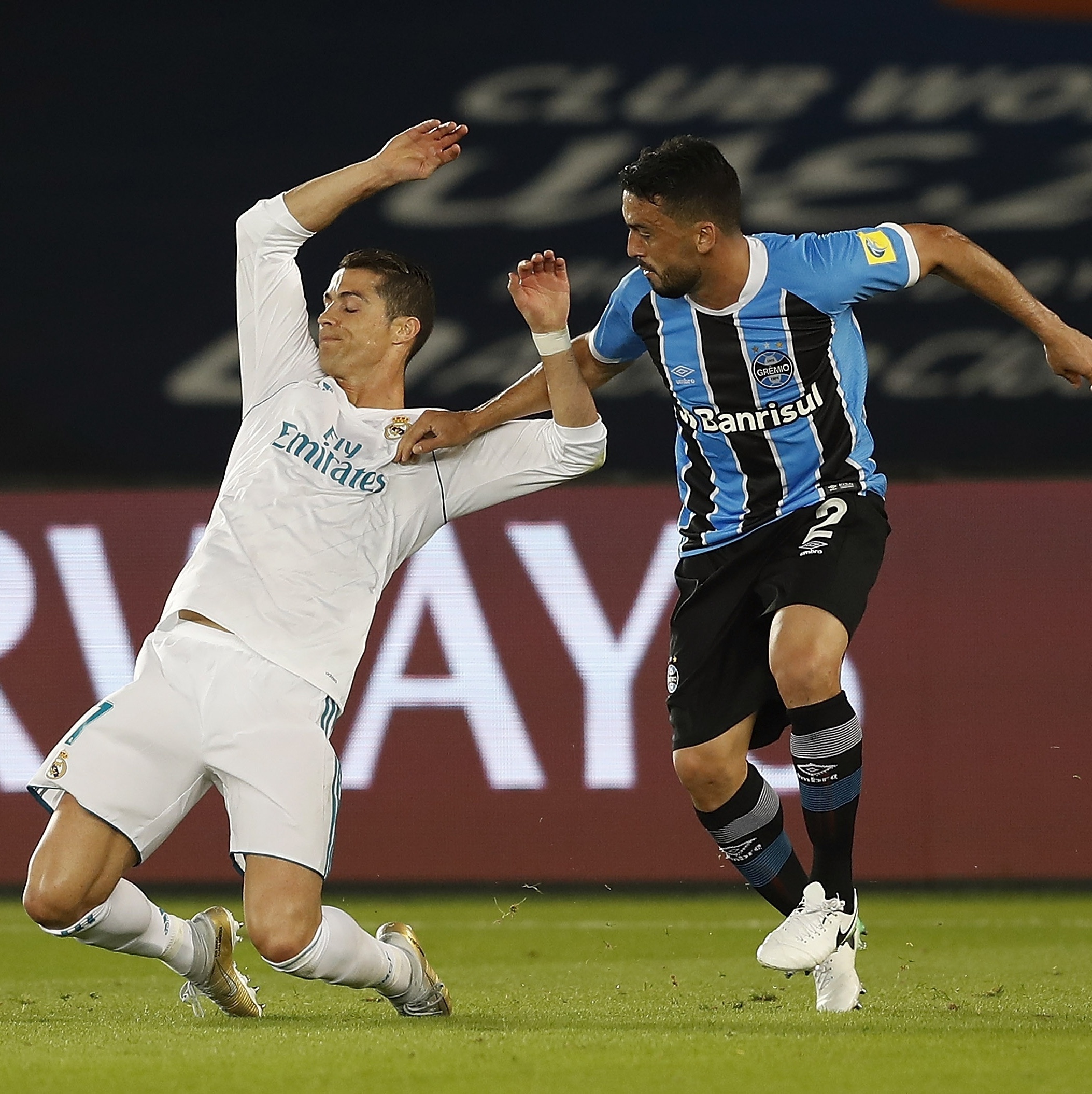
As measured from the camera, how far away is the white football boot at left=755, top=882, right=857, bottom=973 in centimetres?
382

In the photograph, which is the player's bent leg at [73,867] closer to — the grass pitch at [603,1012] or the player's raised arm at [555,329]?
the grass pitch at [603,1012]

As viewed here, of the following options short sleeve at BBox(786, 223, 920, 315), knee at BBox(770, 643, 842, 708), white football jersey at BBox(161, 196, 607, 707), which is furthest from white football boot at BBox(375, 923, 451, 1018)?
short sleeve at BBox(786, 223, 920, 315)

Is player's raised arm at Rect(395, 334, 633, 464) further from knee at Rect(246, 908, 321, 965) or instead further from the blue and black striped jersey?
knee at Rect(246, 908, 321, 965)

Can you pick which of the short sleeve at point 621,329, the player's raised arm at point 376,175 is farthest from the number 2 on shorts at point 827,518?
the player's raised arm at point 376,175

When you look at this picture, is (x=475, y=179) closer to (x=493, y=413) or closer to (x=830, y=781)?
(x=493, y=413)

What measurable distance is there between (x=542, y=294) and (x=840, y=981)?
1.69m

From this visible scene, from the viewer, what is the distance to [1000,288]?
413cm

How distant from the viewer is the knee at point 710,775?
4.30 m

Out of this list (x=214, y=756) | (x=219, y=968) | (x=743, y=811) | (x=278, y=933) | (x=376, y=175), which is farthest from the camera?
(x=743, y=811)

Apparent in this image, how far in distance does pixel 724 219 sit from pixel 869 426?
4.28 metres

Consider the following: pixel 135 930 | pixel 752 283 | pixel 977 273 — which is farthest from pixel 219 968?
pixel 977 273

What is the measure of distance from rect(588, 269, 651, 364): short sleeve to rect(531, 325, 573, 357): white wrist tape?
10.1 inches

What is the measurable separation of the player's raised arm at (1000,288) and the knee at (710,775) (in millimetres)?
1170

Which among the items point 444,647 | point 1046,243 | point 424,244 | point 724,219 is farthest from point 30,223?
point 724,219
